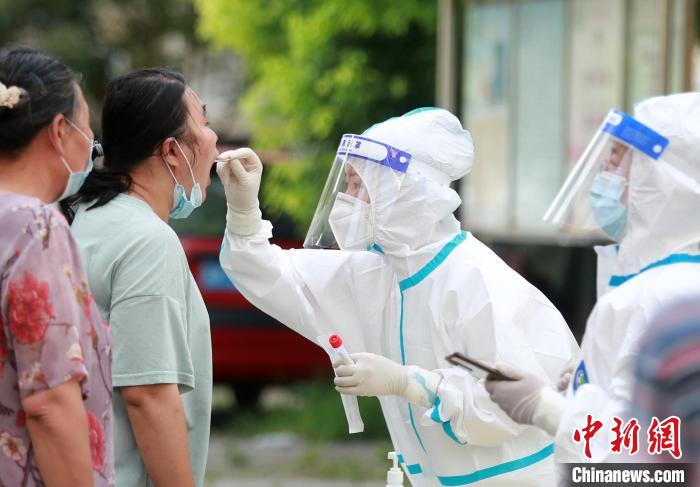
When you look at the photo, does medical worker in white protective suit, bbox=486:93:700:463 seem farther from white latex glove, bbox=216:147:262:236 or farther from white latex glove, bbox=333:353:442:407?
white latex glove, bbox=216:147:262:236

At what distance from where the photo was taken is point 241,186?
3.21m

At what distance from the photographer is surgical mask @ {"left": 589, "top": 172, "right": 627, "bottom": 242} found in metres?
3.09

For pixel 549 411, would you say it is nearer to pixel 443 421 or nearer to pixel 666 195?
pixel 443 421

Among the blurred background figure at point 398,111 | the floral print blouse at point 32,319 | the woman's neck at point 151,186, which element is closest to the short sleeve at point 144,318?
the woman's neck at point 151,186

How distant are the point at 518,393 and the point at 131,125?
107cm

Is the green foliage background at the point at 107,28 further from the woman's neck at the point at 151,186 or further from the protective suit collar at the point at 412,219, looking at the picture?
the woman's neck at the point at 151,186

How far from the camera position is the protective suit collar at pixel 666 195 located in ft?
9.41

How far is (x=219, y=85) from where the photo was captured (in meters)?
14.8

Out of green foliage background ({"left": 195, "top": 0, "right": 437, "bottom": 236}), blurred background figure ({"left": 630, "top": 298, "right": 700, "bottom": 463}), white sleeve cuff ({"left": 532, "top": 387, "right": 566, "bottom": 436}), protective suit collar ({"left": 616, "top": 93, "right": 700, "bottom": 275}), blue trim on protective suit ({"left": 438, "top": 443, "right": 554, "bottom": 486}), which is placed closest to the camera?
blurred background figure ({"left": 630, "top": 298, "right": 700, "bottom": 463})

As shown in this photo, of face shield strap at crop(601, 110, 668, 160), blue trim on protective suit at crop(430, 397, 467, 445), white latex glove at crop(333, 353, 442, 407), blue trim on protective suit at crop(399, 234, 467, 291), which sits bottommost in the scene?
blue trim on protective suit at crop(430, 397, 467, 445)

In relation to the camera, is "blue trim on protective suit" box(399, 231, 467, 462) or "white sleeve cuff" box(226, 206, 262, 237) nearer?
"blue trim on protective suit" box(399, 231, 467, 462)

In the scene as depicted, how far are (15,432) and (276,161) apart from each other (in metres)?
5.64

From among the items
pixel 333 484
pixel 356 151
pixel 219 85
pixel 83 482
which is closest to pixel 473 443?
pixel 356 151

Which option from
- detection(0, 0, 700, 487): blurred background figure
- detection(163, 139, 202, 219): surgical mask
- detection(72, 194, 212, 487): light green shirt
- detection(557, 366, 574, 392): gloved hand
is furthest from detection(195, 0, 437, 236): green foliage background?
detection(72, 194, 212, 487): light green shirt
